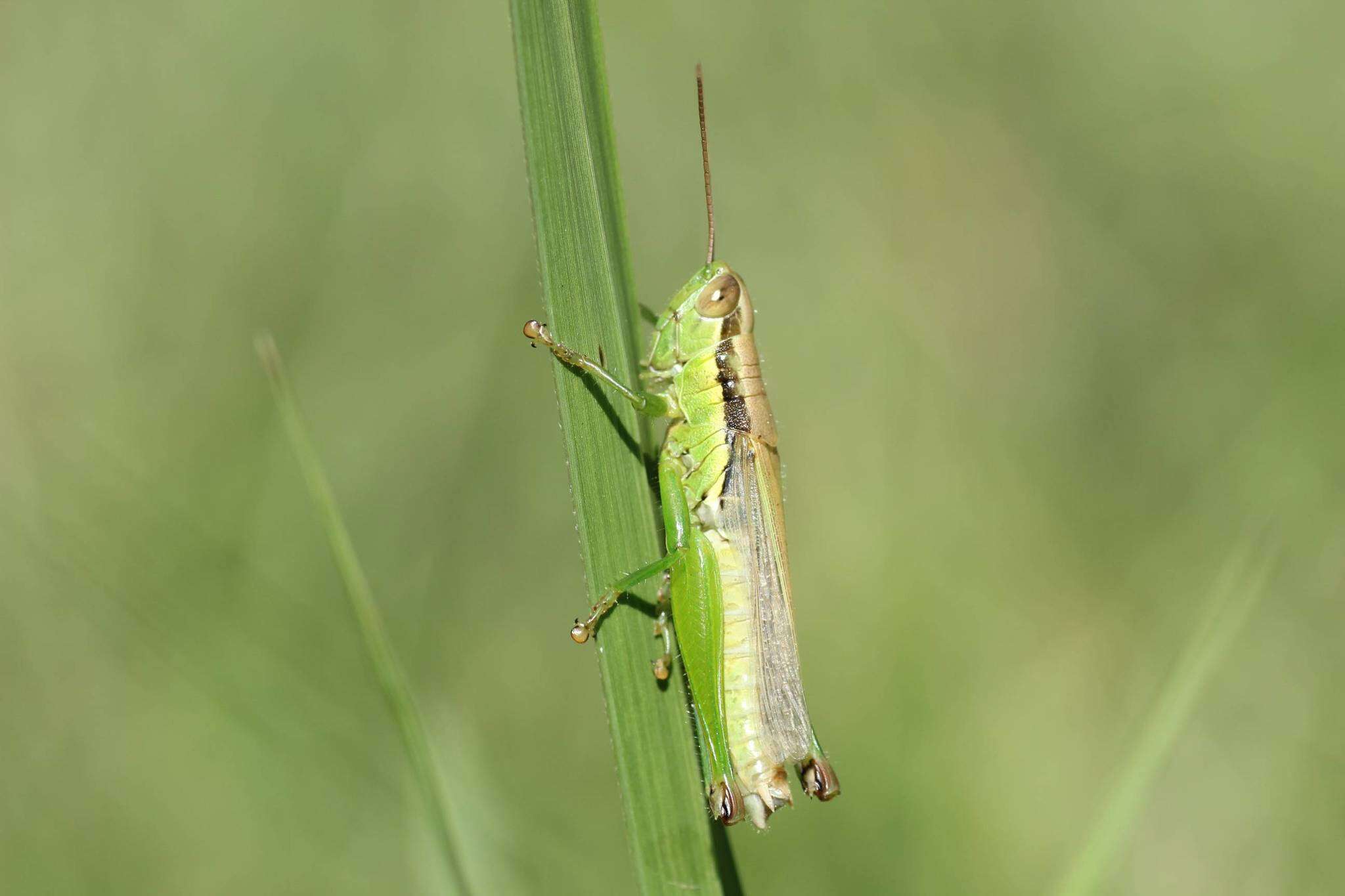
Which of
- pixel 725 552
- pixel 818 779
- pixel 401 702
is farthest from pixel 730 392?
pixel 401 702

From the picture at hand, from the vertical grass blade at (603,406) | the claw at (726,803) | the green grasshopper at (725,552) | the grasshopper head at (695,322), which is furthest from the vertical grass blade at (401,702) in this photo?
the grasshopper head at (695,322)

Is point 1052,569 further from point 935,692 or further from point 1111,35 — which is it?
point 1111,35

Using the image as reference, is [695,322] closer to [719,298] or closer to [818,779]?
[719,298]

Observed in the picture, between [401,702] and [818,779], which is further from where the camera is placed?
[818,779]

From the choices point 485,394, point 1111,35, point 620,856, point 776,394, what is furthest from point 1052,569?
point 1111,35

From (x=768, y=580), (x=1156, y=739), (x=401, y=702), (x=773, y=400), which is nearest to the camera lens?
(x=401, y=702)

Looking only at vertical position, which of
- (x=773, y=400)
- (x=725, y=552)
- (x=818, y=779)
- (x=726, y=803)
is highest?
(x=773, y=400)
